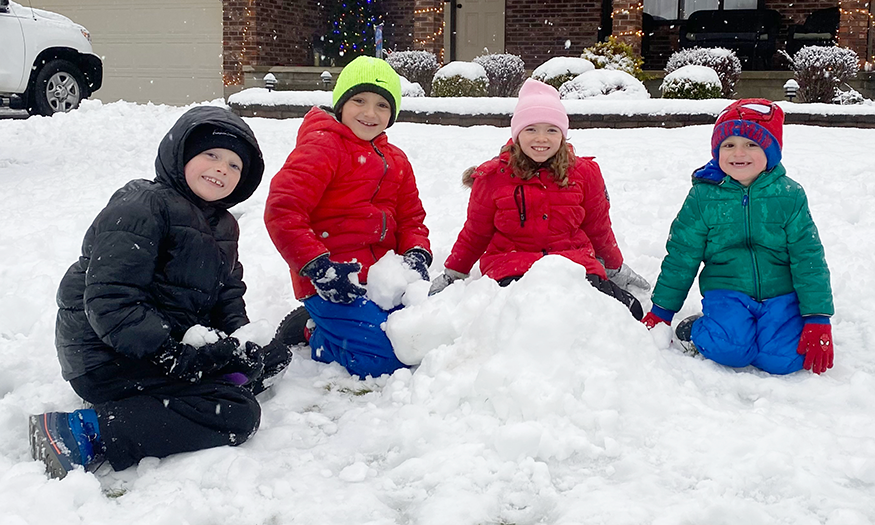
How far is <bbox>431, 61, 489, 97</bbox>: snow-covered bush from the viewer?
33.6ft

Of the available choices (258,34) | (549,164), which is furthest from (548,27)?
(549,164)

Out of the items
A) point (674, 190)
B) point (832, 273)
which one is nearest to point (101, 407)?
point (832, 273)

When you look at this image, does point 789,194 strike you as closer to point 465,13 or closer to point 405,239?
point 405,239

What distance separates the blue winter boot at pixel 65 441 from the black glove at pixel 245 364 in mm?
466

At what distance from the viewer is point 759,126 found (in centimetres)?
338

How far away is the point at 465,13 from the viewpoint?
16781mm

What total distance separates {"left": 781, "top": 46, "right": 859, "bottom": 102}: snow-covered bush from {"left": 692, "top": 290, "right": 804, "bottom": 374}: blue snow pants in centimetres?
832

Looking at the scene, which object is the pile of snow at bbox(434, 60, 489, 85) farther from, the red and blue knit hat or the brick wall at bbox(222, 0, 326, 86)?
the red and blue knit hat

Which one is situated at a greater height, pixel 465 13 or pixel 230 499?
pixel 465 13

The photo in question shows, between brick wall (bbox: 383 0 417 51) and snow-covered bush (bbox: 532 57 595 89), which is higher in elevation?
brick wall (bbox: 383 0 417 51)

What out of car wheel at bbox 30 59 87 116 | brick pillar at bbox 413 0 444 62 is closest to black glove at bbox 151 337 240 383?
car wheel at bbox 30 59 87 116

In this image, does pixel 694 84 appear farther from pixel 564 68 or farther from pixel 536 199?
pixel 536 199

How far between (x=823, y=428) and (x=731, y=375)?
1.79 ft

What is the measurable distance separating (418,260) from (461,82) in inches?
278
